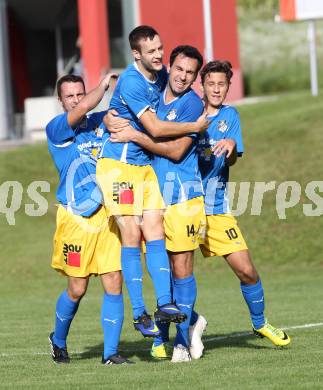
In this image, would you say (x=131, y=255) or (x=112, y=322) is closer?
(x=131, y=255)

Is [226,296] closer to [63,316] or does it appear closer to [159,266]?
[63,316]

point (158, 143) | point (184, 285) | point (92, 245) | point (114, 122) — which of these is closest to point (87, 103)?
point (114, 122)

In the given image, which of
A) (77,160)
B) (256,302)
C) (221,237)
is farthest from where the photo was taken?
(256,302)

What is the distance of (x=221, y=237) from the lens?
30.9 feet

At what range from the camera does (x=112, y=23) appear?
30172mm

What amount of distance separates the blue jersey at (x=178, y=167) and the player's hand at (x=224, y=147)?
0.86 ft

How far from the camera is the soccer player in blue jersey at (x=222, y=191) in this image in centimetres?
936

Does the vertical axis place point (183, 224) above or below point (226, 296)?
above

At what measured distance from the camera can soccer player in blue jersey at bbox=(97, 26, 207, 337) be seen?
8.67 m

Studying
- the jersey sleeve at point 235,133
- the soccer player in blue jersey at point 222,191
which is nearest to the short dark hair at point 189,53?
the soccer player in blue jersey at point 222,191

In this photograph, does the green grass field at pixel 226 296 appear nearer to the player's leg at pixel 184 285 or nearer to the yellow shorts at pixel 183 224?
the player's leg at pixel 184 285

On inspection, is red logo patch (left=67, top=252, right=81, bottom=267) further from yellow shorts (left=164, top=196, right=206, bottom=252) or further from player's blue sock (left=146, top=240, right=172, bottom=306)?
yellow shorts (left=164, top=196, right=206, bottom=252)

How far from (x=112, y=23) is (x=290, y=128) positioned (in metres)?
6.75

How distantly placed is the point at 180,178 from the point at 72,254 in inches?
42.2
